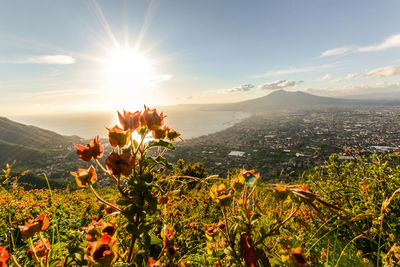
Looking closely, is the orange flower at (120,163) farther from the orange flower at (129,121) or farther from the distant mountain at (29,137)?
the distant mountain at (29,137)

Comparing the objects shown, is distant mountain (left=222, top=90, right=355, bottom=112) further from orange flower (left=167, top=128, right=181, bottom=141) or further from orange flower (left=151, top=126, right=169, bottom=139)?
orange flower (left=151, top=126, right=169, bottom=139)

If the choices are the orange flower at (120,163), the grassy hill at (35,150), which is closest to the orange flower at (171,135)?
the orange flower at (120,163)

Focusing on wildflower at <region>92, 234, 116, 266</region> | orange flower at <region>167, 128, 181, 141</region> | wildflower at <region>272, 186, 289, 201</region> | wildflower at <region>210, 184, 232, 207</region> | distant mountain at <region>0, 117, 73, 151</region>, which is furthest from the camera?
distant mountain at <region>0, 117, 73, 151</region>

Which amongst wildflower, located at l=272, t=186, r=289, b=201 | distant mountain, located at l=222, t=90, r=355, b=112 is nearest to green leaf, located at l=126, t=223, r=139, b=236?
wildflower, located at l=272, t=186, r=289, b=201

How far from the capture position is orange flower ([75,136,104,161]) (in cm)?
88

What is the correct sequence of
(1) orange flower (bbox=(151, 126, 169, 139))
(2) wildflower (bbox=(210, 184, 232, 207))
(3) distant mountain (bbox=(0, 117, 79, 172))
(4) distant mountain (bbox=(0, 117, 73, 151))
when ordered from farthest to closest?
(4) distant mountain (bbox=(0, 117, 73, 151)) < (3) distant mountain (bbox=(0, 117, 79, 172)) < (1) orange flower (bbox=(151, 126, 169, 139)) < (2) wildflower (bbox=(210, 184, 232, 207))

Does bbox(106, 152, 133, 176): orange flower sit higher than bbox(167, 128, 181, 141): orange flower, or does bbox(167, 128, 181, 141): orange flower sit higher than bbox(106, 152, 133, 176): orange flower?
bbox(167, 128, 181, 141): orange flower

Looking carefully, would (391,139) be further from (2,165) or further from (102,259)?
(2,165)

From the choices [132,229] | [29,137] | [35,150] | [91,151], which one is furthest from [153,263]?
[29,137]

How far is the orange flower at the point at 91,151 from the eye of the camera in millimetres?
880

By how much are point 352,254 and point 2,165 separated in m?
98.2

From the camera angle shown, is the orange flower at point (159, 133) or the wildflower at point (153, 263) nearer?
the wildflower at point (153, 263)

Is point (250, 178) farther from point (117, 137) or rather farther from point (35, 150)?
point (35, 150)

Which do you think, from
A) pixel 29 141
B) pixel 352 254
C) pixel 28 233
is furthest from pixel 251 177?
pixel 29 141
